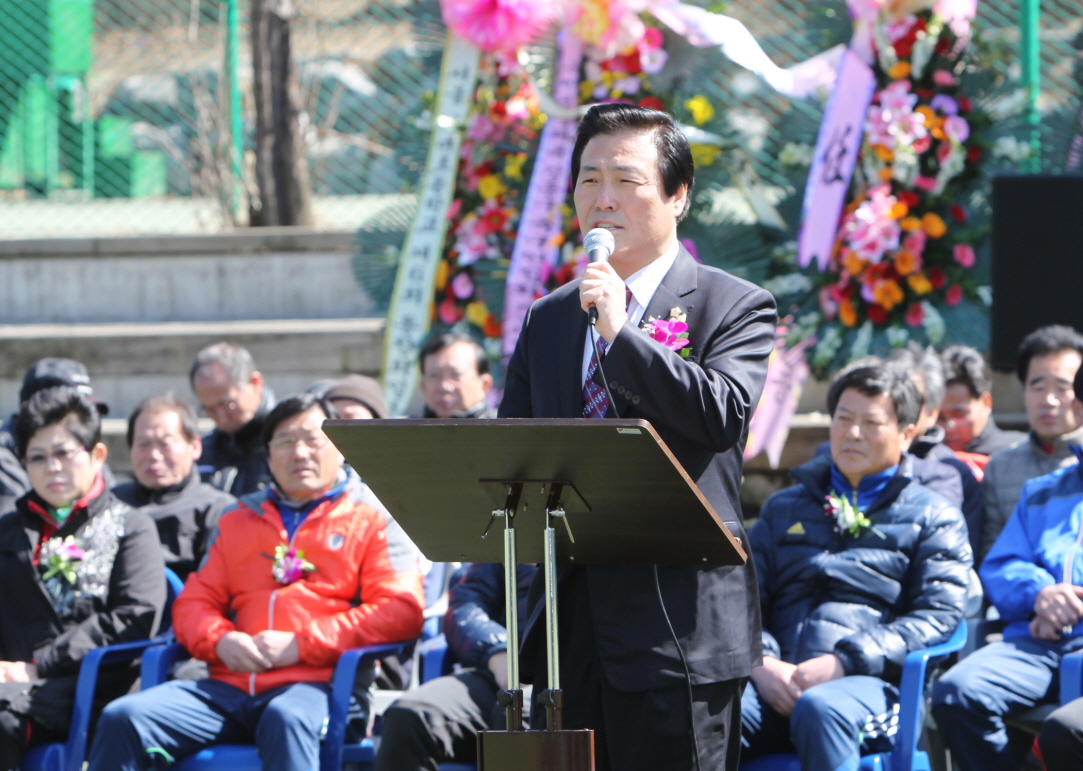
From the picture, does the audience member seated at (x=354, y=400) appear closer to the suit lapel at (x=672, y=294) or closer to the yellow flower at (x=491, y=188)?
the yellow flower at (x=491, y=188)

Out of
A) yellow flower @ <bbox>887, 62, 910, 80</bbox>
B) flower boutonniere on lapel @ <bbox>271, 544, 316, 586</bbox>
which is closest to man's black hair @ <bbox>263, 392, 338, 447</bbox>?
flower boutonniere on lapel @ <bbox>271, 544, 316, 586</bbox>

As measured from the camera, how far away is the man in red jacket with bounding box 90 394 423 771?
3.41m

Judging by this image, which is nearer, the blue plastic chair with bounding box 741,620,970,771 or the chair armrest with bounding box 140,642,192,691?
the blue plastic chair with bounding box 741,620,970,771

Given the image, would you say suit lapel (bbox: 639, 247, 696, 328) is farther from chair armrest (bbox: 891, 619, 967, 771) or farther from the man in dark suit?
chair armrest (bbox: 891, 619, 967, 771)

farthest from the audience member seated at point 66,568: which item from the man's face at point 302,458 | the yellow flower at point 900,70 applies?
the yellow flower at point 900,70

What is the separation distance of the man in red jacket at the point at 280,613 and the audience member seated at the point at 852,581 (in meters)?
1.01

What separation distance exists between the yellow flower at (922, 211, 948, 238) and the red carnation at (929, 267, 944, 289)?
13cm

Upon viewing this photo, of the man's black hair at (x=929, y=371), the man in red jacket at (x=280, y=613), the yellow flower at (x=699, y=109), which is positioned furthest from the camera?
the yellow flower at (x=699, y=109)

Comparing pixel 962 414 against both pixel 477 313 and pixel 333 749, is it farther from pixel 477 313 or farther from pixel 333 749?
pixel 333 749

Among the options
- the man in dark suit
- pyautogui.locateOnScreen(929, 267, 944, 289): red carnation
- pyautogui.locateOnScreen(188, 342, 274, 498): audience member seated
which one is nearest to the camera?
the man in dark suit

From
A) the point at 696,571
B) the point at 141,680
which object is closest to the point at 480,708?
the point at 141,680

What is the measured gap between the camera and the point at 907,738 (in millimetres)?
3145

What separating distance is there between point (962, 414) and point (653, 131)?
2.73 meters

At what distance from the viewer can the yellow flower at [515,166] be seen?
551 cm
